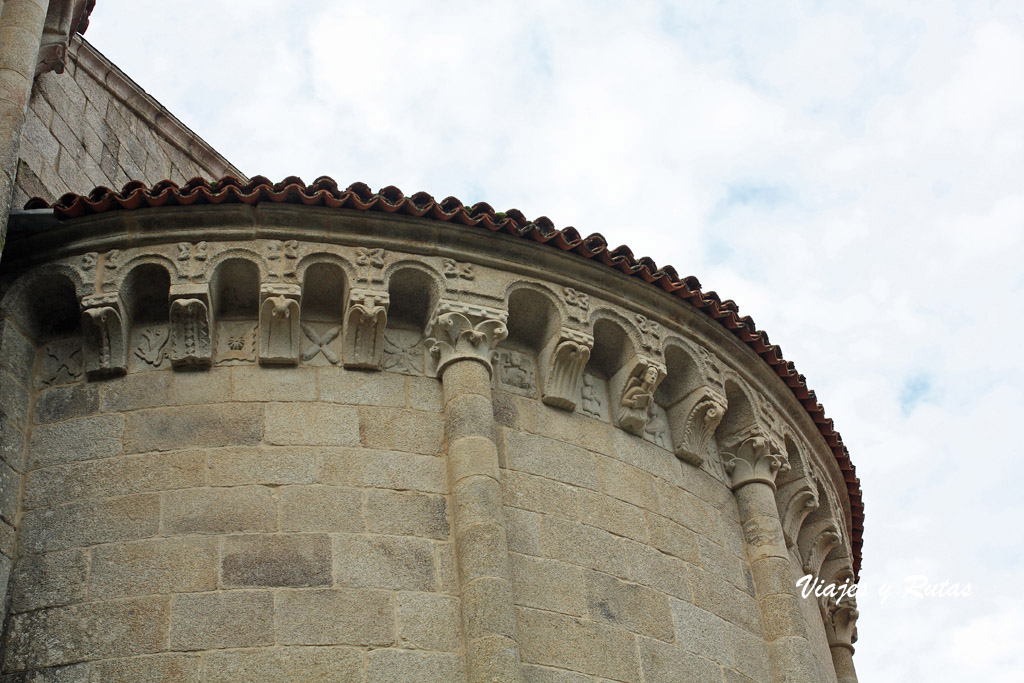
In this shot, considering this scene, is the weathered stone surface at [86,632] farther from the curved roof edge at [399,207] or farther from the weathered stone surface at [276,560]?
the curved roof edge at [399,207]

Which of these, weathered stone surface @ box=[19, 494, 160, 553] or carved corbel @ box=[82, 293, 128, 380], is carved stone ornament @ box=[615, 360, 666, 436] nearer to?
weathered stone surface @ box=[19, 494, 160, 553]

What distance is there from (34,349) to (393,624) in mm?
2936

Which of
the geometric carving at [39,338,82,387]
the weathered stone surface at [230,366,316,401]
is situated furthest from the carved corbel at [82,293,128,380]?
the weathered stone surface at [230,366,316,401]

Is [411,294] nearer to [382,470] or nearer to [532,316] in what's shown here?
[532,316]

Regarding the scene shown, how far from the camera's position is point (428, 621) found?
6449 mm

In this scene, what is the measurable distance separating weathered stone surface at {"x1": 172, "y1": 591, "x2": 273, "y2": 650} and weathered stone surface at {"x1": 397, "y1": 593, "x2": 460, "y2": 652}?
669mm

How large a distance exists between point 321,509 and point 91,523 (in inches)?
48.2

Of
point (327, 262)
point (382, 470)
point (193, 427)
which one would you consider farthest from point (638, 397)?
point (193, 427)

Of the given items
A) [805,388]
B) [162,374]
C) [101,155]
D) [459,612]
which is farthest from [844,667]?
[101,155]

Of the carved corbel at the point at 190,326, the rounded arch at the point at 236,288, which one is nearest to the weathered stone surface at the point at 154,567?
the carved corbel at the point at 190,326

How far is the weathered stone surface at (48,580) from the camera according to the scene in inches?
254

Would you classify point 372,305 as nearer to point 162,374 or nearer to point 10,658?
point 162,374

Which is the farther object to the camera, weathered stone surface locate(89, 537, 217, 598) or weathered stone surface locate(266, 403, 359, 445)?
weathered stone surface locate(266, 403, 359, 445)

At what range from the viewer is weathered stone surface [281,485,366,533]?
6.70 metres
